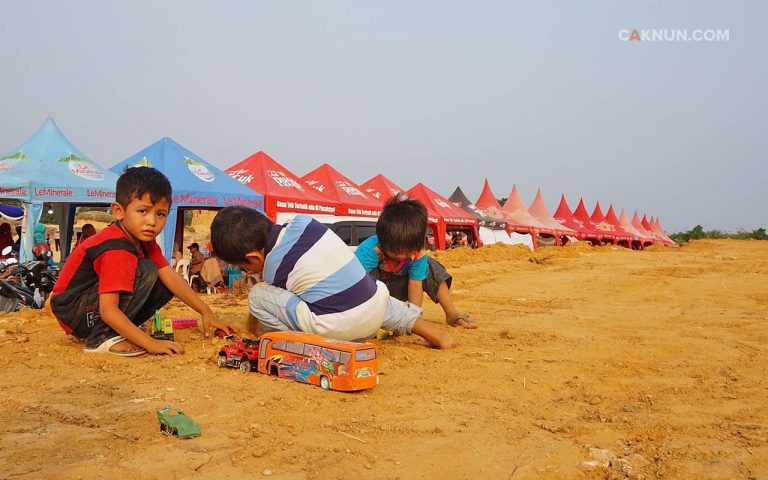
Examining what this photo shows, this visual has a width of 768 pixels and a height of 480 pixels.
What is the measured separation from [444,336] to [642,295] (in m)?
5.36

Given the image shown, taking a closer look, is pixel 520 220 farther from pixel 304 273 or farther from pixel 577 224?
pixel 304 273

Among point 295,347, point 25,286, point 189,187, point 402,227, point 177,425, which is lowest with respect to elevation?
point 25,286

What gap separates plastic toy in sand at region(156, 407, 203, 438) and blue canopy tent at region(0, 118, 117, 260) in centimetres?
831

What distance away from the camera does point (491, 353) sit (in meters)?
3.84

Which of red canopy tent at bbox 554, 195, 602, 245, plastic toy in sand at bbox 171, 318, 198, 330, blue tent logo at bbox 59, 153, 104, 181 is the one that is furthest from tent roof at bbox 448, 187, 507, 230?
plastic toy in sand at bbox 171, 318, 198, 330

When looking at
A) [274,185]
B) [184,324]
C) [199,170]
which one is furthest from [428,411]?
[274,185]

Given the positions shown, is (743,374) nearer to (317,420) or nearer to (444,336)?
(444,336)

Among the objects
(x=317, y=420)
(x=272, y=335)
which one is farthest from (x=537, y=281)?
(x=317, y=420)

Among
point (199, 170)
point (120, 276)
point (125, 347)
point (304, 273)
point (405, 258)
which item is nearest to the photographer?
point (304, 273)

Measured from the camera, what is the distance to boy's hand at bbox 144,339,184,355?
11.6 feet

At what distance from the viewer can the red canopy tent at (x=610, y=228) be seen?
34.2 meters

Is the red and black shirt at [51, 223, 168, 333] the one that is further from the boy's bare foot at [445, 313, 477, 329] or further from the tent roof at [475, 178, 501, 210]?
the tent roof at [475, 178, 501, 210]

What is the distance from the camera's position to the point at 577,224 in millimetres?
31219

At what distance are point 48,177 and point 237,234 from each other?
25.0 feet
